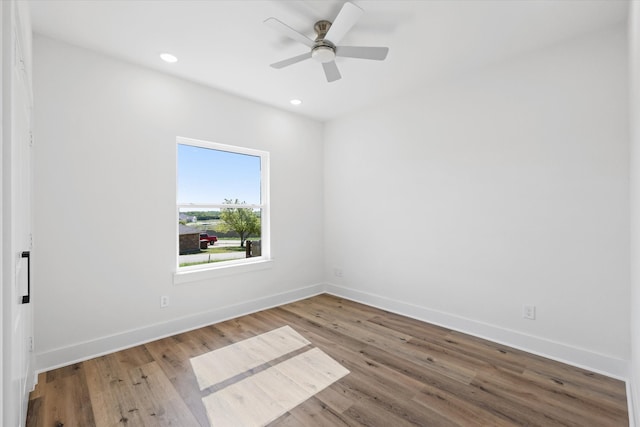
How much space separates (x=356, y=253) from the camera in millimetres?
4203

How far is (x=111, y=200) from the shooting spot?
270cm

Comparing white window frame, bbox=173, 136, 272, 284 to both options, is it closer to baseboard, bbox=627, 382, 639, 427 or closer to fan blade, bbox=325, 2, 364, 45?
fan blade, bbox=325, 2, 364, 45

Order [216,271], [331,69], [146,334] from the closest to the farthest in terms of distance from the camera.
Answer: [331,69] < [146,334] < [216,271]

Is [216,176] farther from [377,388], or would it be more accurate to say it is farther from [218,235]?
[377,388]

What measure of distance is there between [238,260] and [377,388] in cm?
230

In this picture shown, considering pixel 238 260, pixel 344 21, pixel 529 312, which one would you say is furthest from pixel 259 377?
pixel 344 21

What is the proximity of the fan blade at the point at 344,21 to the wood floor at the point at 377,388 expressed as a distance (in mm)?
2585

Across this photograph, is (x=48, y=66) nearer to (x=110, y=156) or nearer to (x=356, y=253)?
(x=110, y=156)

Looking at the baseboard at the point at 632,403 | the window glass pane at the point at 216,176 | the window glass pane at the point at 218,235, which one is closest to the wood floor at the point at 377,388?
the baseboard at the point at 632,403

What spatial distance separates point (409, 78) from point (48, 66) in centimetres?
328

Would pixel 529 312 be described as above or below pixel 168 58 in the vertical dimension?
below

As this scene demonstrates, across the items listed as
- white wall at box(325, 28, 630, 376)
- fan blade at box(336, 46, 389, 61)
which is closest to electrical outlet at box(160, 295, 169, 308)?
white wall at box(325, 28, 630, 376)

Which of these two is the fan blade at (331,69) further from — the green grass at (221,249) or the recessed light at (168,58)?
the green grass at (221,249)

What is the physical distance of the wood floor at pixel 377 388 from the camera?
6.05 ft
